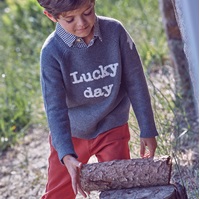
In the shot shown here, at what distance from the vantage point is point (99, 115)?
338 cm

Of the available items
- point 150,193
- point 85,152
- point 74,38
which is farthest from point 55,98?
point 150,193

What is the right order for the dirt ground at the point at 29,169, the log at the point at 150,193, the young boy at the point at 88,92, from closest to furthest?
the log at the point at 150,193, the young boy at the point at 88,92, the dirt ground at the point at 29,169

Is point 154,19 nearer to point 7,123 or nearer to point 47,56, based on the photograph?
point 7,123

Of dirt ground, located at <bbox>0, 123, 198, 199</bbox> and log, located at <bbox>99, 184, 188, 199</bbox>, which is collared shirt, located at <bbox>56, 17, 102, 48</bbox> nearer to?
log, located at <bbox>99, 184, 188, 199</bbox>

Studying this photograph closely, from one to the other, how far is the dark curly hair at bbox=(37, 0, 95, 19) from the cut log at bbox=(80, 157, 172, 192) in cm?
69

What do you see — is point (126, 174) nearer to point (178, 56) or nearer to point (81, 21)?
point (81, 21)

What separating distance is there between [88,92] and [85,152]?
1.11ft

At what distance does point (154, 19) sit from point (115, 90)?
3256mm

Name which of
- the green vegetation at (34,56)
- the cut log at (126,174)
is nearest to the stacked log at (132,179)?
the cut log at (126,174)

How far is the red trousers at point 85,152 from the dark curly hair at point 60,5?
2.33 ft

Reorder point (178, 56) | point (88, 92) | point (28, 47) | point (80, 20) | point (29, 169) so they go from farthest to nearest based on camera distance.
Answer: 1. point (28, 47)
2. point (178, 56)
3. point (29, 169)
4. point (88, 92)
5. point (80, 20)

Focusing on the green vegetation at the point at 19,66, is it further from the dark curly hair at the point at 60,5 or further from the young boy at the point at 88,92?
the dark curly hair at the point at 60,5

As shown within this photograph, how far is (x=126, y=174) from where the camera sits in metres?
3.03

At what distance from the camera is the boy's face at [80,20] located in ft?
9.87
